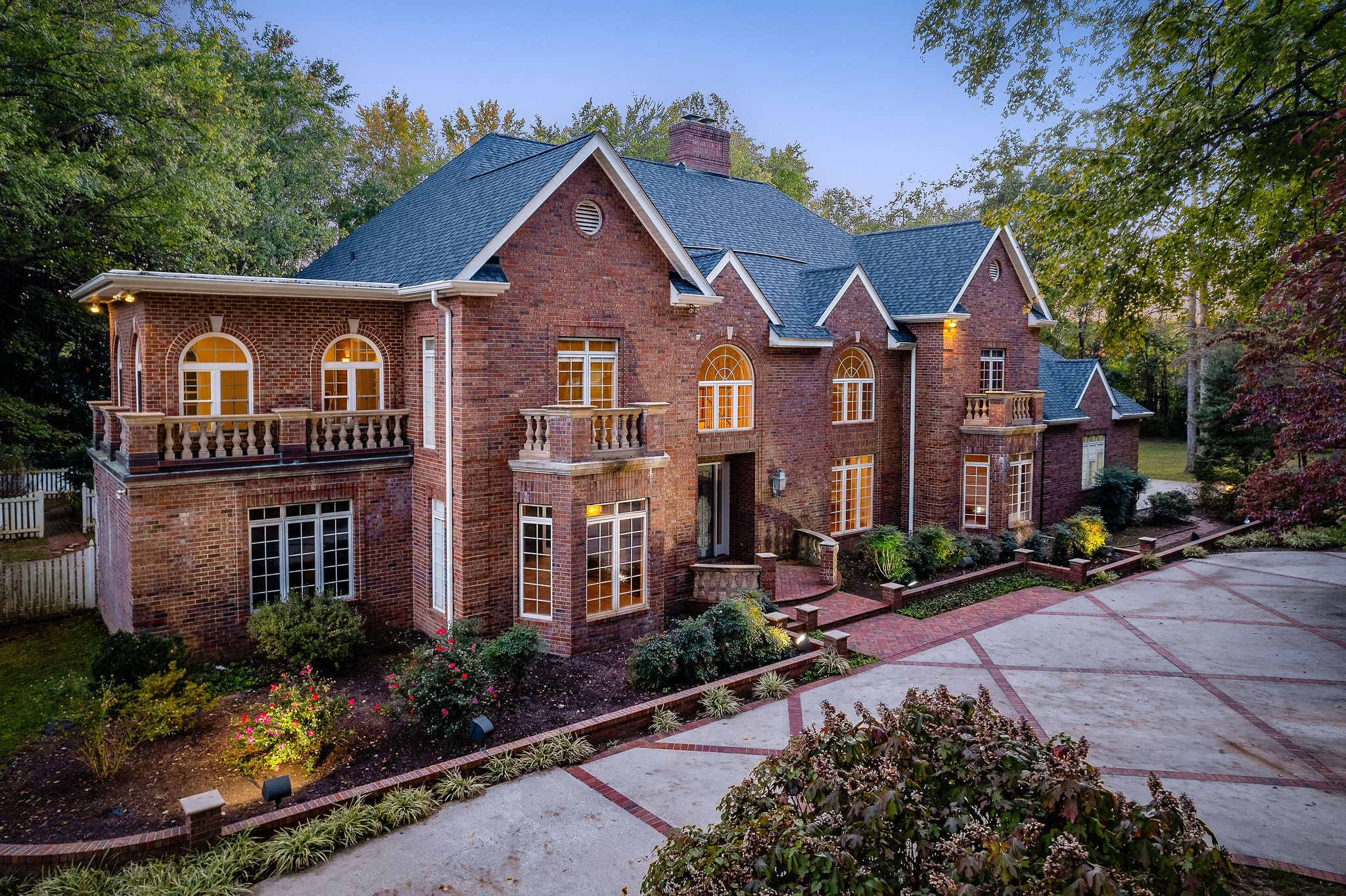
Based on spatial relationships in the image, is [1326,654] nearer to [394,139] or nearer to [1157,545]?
[1157,545]

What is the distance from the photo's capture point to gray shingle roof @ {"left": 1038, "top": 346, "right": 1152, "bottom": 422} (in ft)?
87.8

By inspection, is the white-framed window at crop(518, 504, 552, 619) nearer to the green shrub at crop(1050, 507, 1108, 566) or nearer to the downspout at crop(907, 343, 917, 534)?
the downspout at crop(907, 343, 917, 534)

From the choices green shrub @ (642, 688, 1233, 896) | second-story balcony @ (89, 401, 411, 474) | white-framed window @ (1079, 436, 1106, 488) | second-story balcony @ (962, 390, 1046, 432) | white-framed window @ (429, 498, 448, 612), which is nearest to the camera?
green shrub @ (642, 688, 1233, 896)

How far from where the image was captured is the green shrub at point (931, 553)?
20297 millimetres

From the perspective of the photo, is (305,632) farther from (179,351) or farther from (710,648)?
(710,648)

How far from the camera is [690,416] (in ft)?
56.1

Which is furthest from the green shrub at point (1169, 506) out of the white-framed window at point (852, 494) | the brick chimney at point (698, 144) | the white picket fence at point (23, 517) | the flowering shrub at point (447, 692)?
the white picket fence at point (23, 517)

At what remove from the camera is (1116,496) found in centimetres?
2767

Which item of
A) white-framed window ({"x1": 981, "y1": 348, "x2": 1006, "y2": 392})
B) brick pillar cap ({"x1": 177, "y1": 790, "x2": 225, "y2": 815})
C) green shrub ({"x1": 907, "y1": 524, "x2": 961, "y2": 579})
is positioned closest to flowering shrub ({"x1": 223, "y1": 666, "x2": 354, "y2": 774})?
brick pillar cap ({"x1": 177, "y1": 790, "x2": 225, "y2": 815})

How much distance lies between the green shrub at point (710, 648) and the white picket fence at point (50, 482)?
24.8m

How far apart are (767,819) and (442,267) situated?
1177 cm

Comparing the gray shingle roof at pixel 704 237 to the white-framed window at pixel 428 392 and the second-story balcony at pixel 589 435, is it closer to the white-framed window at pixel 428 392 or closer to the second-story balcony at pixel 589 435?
the white-framed window at pixel 428 392

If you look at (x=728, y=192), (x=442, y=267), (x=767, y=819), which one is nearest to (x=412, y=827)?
(x=767, y=819)

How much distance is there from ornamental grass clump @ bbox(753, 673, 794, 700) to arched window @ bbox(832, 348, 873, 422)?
1016cm
